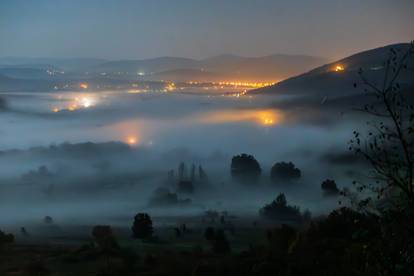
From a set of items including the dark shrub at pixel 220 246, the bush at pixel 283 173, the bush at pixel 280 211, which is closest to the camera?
the dark shrub at pixel 220 246

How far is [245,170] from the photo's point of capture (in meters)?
155

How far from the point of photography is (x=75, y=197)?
5674 inches

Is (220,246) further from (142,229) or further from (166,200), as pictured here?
(166,200)

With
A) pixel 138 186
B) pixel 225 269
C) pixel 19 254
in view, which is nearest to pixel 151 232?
pixel 19 254

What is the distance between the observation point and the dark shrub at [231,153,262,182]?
14950 centimetres

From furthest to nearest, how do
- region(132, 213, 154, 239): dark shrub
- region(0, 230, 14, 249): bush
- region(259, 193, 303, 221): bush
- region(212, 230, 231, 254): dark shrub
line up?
region(259, 193, 303, 221): bush, region(132, 213, 154, 239): dark shrub, region(0, 230, 14, 249): bush, region(212, 230, 231, 254): dark shrub

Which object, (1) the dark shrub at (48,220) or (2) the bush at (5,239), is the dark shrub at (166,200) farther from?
(2) the bush at (5,239)

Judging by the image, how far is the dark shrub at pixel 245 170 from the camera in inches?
5886

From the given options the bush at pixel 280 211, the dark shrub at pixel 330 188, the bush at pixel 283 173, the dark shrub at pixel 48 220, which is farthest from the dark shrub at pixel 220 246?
the bush at pixel 283 173

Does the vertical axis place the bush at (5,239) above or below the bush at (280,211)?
above

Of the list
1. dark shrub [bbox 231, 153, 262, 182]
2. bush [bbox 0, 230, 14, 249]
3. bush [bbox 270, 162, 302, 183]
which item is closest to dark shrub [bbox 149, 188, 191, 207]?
dark shrub [bbox 231, 153, 262, 182]

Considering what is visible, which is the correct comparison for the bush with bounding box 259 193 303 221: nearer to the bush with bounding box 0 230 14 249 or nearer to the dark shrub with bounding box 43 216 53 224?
the dark shrub with bounding box 43 216 53 224

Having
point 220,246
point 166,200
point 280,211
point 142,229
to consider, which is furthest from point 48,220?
point 220,246

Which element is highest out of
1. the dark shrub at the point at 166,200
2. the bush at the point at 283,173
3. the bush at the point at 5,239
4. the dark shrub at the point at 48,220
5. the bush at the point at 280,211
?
the bush at the point at 283,173
